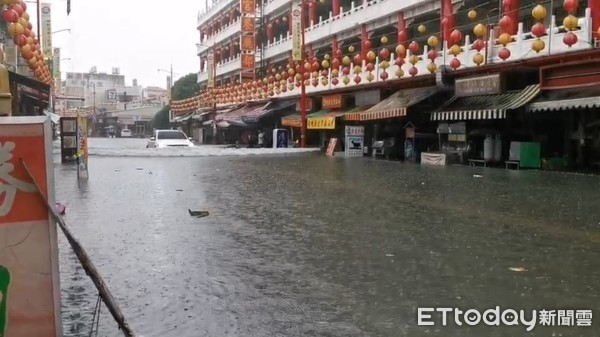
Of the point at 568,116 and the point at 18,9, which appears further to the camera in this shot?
the point at 18,9

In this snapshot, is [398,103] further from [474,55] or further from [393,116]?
[474,55]

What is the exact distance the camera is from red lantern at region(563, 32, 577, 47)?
56.2 feet

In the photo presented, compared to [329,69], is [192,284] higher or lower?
lower

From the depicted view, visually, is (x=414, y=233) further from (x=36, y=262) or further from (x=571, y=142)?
(x=571, y=142)

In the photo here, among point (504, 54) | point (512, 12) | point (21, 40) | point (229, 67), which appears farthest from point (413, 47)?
point (229, 67)

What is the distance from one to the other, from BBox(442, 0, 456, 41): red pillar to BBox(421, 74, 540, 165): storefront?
2.69 metres

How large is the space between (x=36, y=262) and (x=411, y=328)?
2.58 metres

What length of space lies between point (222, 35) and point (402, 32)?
34655mm

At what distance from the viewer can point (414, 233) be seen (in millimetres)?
7980

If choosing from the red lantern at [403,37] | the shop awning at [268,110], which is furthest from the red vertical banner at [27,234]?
the shop awning at [268,110]

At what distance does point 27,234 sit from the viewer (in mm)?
3291

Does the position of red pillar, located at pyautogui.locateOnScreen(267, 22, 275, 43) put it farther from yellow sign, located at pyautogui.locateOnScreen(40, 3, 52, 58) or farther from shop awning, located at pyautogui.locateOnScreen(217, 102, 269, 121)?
yellow sign, located at pyautogui.locateOnScreen(40, 3, 52, 58)

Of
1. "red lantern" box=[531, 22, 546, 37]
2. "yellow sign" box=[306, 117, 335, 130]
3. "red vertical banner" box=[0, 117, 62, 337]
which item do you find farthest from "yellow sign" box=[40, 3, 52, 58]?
"red vertical banner" box=[0, 117, 62, 337]

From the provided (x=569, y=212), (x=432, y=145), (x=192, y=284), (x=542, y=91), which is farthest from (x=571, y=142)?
(x=192, y=284)
